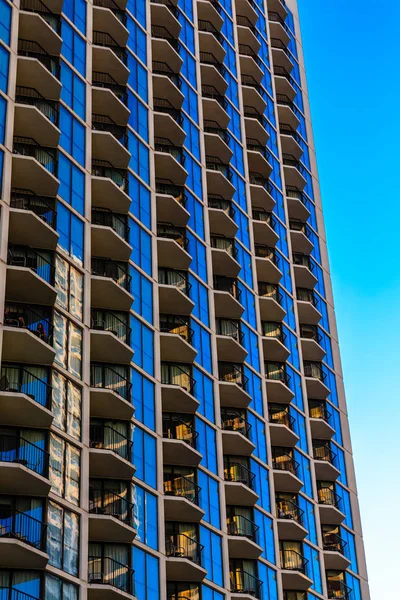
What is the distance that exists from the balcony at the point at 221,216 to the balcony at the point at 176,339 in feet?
33.4

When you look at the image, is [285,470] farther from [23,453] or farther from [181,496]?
[23,453]

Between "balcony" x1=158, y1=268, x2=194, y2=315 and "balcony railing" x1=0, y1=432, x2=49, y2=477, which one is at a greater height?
"balcony" x1=158, y1=268, x2=194, y2=315

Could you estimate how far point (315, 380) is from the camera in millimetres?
79750

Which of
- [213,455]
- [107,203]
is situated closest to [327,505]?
[213,455]

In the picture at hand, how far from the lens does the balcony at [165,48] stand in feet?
238

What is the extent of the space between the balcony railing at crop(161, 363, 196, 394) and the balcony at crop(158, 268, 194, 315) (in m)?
3.48

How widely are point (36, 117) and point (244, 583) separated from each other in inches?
1122

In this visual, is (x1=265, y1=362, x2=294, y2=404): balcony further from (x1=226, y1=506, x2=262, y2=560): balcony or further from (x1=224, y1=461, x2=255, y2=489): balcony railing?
(x1=226, y1=506, x2=262, y2=560): balcony

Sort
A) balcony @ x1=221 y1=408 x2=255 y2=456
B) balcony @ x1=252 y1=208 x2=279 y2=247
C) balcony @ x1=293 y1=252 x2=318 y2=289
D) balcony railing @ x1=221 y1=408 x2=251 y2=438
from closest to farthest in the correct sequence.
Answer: balcony @ x1=221 y1=408 x2=255 y2=456
balcony railing @ x1=221 y1=408 x2=251 y2=438
balcony @ x1=252 y1=208 x2=279 y2=247
balcony @ x1=293 y1=252 x2=318 y2=289

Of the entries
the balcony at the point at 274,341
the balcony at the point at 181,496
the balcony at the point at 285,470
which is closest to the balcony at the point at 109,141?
the balcony at the point at 181,496

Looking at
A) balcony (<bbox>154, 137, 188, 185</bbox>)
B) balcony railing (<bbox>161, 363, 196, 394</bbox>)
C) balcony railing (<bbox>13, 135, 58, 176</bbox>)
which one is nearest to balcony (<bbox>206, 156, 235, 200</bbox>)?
balcony (<bbox>154, 137, 188, 185</bbox>)

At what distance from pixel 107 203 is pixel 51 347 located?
44.5ft

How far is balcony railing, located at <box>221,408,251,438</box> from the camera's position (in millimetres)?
67438

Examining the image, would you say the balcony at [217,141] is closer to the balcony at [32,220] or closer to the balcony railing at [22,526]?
the balcony at [32,220]
